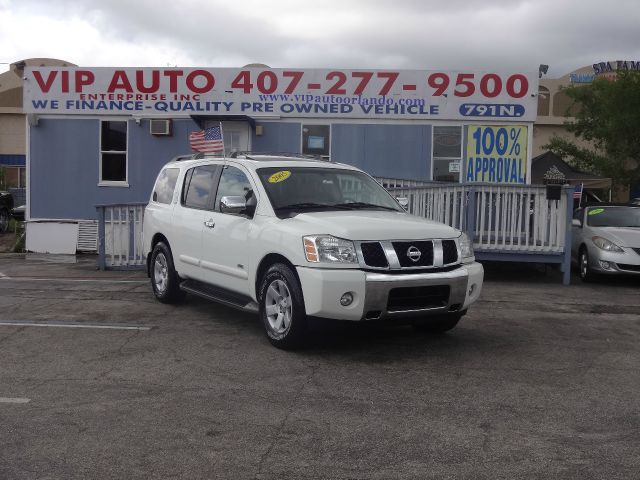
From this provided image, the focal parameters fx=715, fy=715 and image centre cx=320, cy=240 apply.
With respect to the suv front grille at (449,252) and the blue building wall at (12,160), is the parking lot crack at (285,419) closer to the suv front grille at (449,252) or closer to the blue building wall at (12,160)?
the suv front grille at (449,252)

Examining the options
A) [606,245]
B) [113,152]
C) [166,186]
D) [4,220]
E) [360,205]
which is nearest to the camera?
[360,205]

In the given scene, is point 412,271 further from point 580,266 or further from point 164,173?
point 580,266

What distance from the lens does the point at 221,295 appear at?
24.3ft

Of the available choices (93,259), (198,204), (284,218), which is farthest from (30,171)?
(284,218)

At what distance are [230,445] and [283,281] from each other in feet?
7.45

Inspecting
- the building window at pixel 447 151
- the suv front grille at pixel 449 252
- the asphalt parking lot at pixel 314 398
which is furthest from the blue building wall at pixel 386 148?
the suv front grille at pixel 449 252

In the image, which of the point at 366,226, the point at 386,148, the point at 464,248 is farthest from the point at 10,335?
the point at 386,148

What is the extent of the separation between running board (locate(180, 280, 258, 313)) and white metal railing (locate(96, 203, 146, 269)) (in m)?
4.59

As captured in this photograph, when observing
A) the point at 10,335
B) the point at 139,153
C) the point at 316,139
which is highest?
the point at 316,139

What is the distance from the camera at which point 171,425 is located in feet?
14.6

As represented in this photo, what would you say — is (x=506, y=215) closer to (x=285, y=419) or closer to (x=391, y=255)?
(x=391, y=255)

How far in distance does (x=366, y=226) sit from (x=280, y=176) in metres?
1.42

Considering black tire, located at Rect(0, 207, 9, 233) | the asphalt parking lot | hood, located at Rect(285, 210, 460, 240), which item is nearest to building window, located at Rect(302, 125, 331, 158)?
the asphalt parking lot

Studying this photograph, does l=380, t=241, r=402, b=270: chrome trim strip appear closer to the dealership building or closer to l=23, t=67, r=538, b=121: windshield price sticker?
the dealership building
